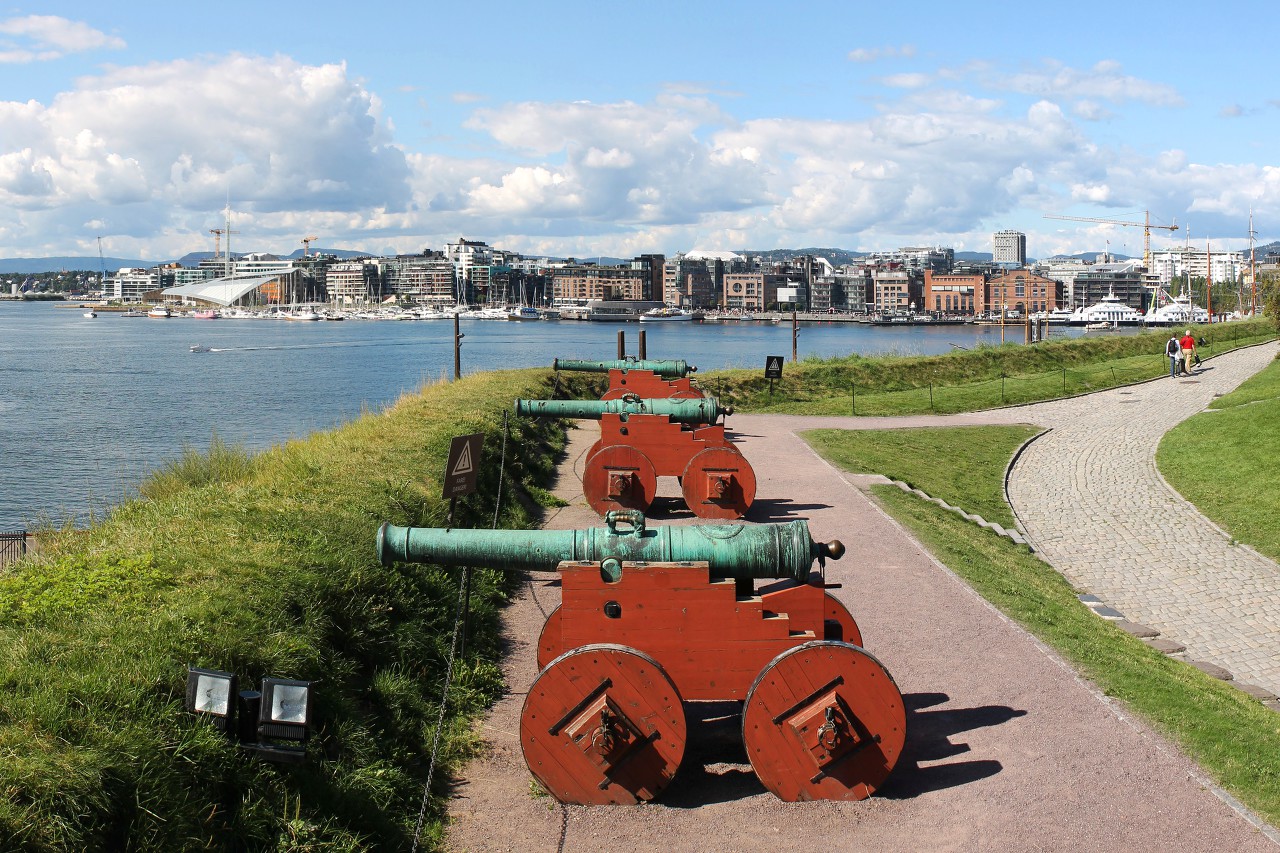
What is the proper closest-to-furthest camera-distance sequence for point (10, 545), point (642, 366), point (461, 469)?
point (461, 469) → point (10, 545) → point (642, 366)

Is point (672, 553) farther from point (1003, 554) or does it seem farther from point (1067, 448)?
point (1067, 448)

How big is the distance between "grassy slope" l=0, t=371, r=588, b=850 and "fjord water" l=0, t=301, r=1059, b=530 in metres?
3.47

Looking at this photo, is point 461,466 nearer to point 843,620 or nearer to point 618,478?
point 843,620

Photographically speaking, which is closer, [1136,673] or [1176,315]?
[1136,673]

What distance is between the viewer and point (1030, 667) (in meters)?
8.65

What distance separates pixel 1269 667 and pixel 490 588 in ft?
27.4

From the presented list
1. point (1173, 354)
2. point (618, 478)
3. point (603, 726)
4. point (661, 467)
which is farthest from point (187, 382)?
point (603, 726)

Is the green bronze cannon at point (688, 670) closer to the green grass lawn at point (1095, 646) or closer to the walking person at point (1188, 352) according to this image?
the green grass lawn at point (1095, 646)

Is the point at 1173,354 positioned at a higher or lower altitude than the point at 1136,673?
higher

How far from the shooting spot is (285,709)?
4.94 meters

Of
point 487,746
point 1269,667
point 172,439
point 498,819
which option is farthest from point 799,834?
point 172,439

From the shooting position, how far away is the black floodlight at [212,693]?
505cm

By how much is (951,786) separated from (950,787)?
0.02 meters

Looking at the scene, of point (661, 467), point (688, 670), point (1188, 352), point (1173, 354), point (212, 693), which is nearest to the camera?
point (212, 693)
